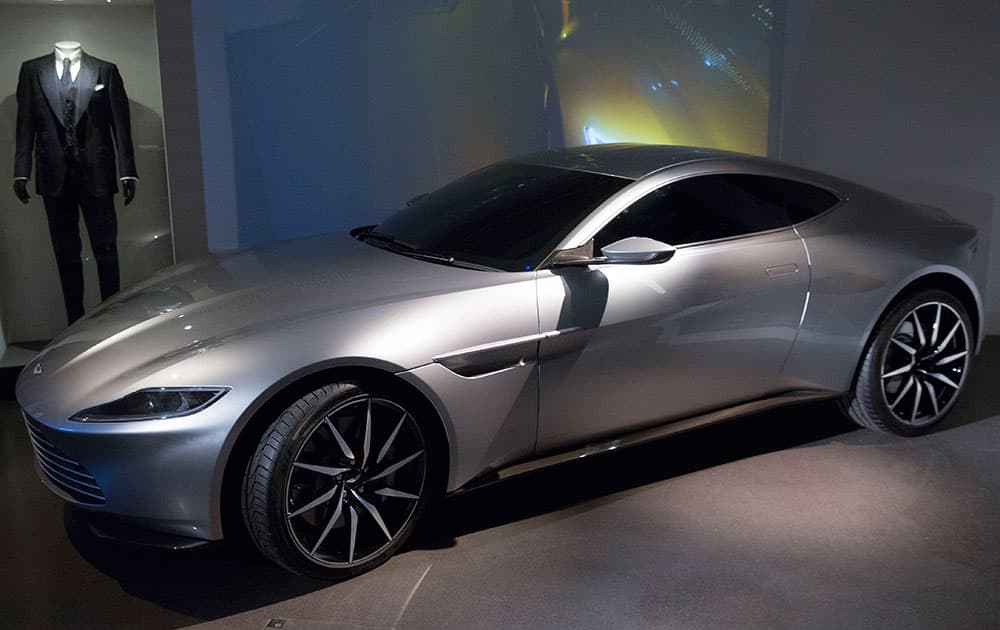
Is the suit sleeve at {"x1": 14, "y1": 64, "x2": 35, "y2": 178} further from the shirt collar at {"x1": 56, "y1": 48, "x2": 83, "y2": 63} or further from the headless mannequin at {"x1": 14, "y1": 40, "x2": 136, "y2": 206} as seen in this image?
the shirt collar at {"x1": 56, "y1": 48, "x2": 83, "y2": 63}

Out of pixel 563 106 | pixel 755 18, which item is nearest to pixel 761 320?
pixel 563 106

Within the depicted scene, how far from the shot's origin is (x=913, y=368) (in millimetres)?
4020

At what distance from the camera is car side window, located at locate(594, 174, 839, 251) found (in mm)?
3391

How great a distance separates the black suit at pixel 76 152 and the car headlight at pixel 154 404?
9.61 ft

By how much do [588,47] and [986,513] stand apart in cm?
346

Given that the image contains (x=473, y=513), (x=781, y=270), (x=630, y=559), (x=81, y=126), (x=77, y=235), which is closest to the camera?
(x=630, y=559)

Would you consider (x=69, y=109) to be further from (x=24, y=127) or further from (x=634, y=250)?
(x=634, y=250)

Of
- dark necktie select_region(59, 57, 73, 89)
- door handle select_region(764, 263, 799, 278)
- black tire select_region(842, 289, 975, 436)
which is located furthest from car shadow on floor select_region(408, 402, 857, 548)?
dark necktie select_region(59, 57, 73, 89)

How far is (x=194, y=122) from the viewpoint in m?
5.16

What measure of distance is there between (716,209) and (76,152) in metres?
3.51

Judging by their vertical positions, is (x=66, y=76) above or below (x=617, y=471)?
above

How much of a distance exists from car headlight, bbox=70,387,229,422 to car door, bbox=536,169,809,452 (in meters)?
1.04

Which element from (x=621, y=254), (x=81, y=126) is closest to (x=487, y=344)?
(x=621, y=254)

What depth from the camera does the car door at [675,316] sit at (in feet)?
10.3
